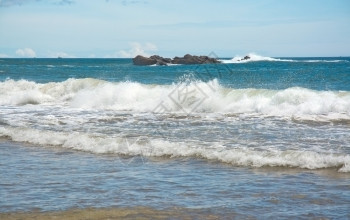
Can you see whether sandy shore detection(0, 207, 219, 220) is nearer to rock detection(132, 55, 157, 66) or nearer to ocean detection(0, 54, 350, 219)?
ocean detection(0, 54, 350, 219)

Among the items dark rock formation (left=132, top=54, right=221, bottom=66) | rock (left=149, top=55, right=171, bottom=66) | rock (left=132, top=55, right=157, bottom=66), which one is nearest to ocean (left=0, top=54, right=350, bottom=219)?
dark rock formation (left=132, top=54, right=221, bottom=66)

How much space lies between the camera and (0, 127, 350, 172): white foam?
8.43 metres

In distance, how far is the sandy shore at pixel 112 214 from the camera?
Answer: 5602 mm

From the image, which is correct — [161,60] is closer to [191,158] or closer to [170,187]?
[191,158]

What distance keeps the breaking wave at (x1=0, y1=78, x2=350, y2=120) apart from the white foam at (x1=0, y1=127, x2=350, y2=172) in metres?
6.48

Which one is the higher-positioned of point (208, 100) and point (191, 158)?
point (208, 100)

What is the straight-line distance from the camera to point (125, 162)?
898 cm

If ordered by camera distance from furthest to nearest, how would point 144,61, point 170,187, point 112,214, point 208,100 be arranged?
point 144,61 → point 208,100 → point 170,187 → point 112,214

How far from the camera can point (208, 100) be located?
19016 millimetres

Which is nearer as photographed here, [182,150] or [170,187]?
A: [170,187]

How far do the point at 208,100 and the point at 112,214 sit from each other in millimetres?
13556

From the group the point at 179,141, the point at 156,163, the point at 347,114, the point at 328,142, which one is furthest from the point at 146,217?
the point at 347,114

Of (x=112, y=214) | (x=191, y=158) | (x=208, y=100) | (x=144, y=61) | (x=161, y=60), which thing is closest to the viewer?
(x=112, y=214)

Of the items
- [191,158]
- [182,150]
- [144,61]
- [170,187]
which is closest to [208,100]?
[182,150]
